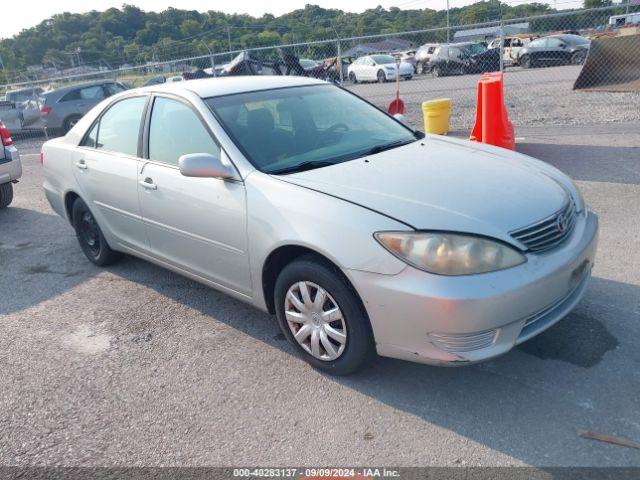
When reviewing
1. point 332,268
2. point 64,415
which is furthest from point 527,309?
point 64,415

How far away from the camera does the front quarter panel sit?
2.81 meters

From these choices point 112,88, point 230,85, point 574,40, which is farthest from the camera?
point 574,40

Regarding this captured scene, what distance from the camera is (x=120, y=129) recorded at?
4.59 m

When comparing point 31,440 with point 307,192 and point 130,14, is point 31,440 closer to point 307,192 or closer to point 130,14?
point 307,192

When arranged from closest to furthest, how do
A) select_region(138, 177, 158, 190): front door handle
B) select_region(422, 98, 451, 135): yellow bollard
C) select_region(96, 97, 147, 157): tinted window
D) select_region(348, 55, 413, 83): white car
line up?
select_region(138, 177, 158, 190): front door handle, select_region(96, 97, 147, 157): tinted window, select_region(422, 98, 451, 135): yellow bollard, select_region(348, 55, 413, 83): white car

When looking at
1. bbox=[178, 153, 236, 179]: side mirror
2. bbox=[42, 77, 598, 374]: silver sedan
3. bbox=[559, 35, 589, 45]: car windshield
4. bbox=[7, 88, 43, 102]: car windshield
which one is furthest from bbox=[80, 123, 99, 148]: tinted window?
bbox=[559, 35, 589, 45]: car windshield

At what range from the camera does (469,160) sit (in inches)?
142

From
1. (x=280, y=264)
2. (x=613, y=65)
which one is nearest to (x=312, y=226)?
(x=280, y=264)

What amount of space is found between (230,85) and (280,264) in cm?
160

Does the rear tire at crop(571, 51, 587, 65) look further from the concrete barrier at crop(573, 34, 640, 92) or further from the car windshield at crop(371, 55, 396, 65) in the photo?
the concrete barrier at crop(573, 34, 640, 92)

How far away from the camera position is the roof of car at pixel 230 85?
4.06m

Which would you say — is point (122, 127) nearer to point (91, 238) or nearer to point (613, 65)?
point (91, 238)

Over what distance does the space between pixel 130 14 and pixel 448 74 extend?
60.1m

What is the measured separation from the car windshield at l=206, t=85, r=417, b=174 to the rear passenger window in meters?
0.84
